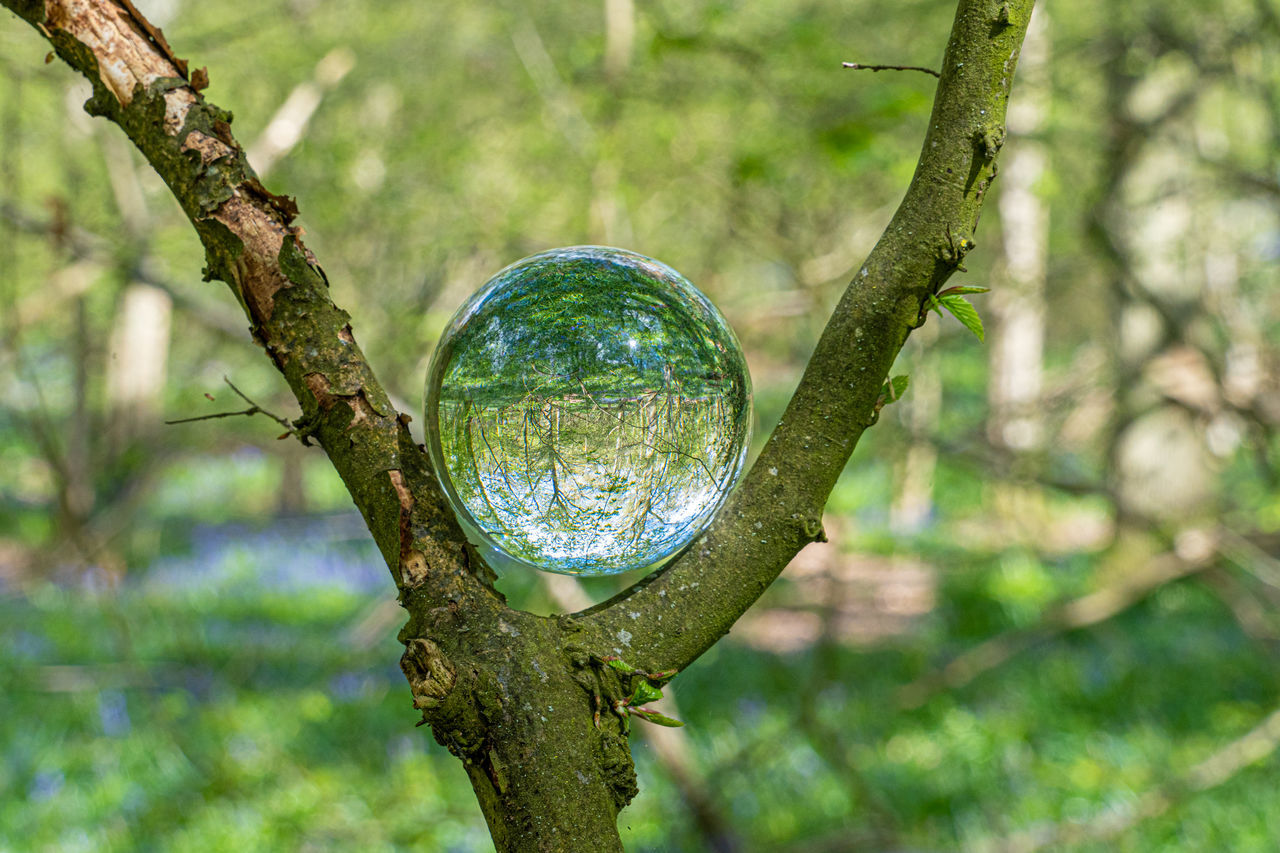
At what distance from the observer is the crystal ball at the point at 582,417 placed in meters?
1.08

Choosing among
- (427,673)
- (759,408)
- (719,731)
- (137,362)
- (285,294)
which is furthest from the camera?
(759,408)

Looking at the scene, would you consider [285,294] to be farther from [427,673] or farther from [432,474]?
[427,673]

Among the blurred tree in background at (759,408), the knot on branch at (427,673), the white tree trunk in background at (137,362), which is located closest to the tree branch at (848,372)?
the knot on branch at (427,673)

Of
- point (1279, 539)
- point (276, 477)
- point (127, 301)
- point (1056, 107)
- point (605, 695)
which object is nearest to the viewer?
point (605, 695)

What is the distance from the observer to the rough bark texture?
3.05 ft

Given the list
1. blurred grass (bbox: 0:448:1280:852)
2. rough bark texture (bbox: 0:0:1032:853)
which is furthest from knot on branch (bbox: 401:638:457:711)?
blurred grass (bbox: 0:448:1280:852)

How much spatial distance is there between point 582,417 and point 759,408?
7.53m

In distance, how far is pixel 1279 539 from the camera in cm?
556

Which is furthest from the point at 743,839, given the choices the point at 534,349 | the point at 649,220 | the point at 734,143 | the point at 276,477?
the point at 276,477

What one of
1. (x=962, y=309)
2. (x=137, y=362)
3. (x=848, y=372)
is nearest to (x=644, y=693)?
(x=848, y=372)

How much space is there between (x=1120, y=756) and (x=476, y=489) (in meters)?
4.67

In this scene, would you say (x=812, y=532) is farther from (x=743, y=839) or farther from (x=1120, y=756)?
(x=1120, y=756)

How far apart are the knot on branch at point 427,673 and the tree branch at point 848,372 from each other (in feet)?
0.52

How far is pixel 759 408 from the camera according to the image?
8.54 meters
